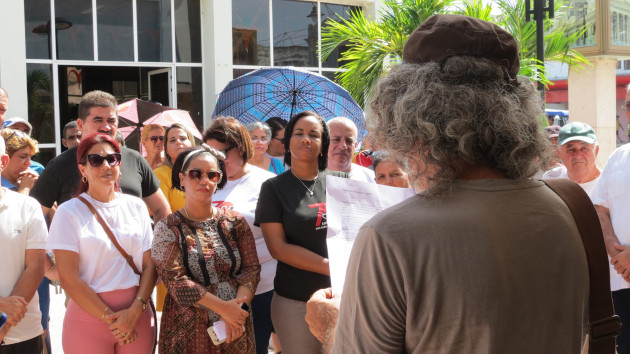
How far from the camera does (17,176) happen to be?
17.1ft

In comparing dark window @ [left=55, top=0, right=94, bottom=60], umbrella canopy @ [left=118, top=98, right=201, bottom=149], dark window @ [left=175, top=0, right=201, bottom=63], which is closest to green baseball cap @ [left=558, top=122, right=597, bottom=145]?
umbrella canopy @ [left=118, top=98, right=201, bottom=149]

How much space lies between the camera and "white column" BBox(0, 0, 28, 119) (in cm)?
1023

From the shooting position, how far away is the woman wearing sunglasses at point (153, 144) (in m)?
6.60

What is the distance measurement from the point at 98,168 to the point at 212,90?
8.59m

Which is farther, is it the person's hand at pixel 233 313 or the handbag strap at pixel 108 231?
the handbag strap at pixel 108 231

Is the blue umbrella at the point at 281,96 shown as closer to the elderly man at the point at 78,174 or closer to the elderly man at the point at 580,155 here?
the elderly man at the point at 78,174

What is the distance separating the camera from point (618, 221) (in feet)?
14.7

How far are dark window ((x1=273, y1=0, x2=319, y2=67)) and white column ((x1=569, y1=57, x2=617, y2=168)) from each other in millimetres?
6900

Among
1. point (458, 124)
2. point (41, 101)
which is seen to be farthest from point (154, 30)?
point (458, 124)

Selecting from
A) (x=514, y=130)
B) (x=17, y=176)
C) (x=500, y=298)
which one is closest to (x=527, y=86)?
(x=514, y=130)

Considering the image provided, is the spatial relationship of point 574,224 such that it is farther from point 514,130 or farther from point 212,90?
point 212,90

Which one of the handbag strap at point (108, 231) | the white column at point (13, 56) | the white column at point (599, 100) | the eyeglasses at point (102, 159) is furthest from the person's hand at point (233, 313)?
the white column at point (599, 100)

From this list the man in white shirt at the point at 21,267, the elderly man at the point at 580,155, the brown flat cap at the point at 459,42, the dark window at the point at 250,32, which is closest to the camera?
the brown flat cap at the point at 459,42

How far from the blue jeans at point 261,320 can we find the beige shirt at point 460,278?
116 inches
